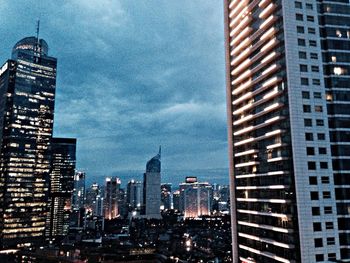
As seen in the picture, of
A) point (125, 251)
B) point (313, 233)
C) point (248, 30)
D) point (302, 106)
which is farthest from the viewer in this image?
point (125, 251)

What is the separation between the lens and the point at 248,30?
86.3m

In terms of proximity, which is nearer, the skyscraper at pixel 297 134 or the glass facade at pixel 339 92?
the skyscraper at pixel 297 134

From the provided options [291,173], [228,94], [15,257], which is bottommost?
[15,257]

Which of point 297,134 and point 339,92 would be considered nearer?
point 297,134

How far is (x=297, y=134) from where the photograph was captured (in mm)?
67125

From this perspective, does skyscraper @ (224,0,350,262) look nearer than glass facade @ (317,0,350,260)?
Yes

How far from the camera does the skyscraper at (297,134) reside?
213 ft

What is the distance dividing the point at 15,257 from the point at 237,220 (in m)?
126

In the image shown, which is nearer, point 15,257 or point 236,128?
point 236,128

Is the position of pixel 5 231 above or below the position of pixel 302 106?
below

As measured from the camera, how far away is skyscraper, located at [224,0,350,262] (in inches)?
2557

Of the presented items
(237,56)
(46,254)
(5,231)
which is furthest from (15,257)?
(237,56)

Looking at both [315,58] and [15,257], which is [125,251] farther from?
[315,58]

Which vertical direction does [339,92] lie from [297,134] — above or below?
above
